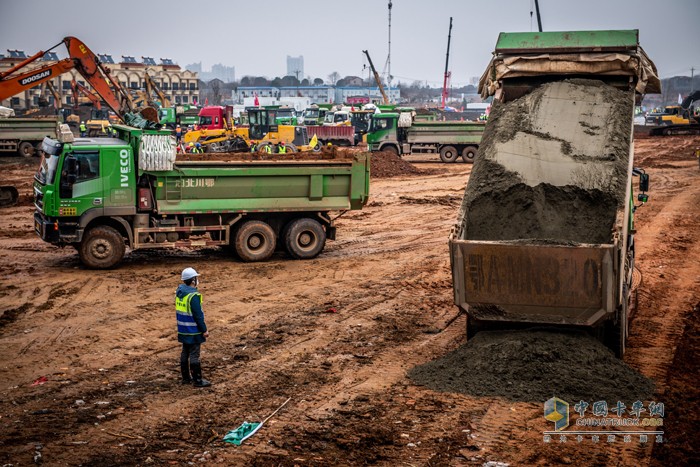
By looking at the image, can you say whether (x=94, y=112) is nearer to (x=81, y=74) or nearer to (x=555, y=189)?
(x=81, y=74)

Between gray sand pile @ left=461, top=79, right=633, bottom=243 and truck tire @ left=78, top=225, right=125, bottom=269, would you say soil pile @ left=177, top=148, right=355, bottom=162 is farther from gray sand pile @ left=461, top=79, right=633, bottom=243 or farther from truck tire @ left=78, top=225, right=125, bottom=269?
gray sand pile @ left=461, top=79, right=633, bottom=243

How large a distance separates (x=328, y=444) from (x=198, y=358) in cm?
224

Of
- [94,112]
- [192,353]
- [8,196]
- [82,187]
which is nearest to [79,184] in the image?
[82,187]

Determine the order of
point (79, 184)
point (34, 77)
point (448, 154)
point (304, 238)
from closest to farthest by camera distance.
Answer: point (79, 184) → point (304, 238) → point (34, 77) → point (448, 154)

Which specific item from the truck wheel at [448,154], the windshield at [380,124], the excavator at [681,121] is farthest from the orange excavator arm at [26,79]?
the excavator at [681,121]

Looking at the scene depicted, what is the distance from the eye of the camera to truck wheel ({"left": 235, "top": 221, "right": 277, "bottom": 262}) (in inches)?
617

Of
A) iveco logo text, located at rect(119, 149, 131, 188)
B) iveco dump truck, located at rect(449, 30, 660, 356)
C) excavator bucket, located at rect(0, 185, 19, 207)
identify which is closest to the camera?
iveco dump truck, located at rect(449, 30, 660, 356)

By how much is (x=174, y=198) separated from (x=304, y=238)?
2674 millimetres

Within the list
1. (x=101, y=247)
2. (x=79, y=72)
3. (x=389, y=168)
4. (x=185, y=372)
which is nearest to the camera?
(x=185, y=372)

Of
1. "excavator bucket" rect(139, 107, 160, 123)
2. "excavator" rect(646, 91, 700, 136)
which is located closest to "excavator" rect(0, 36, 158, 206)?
"excavator bucket" rect(139, 107, 160, 123)

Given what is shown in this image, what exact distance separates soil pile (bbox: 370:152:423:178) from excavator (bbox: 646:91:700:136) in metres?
24.7

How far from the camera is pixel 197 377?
29.7ft

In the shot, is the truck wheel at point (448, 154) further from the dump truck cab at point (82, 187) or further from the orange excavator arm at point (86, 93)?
the dump truck cab at point (82, 187)

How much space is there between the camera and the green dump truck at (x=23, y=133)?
1430 inches
